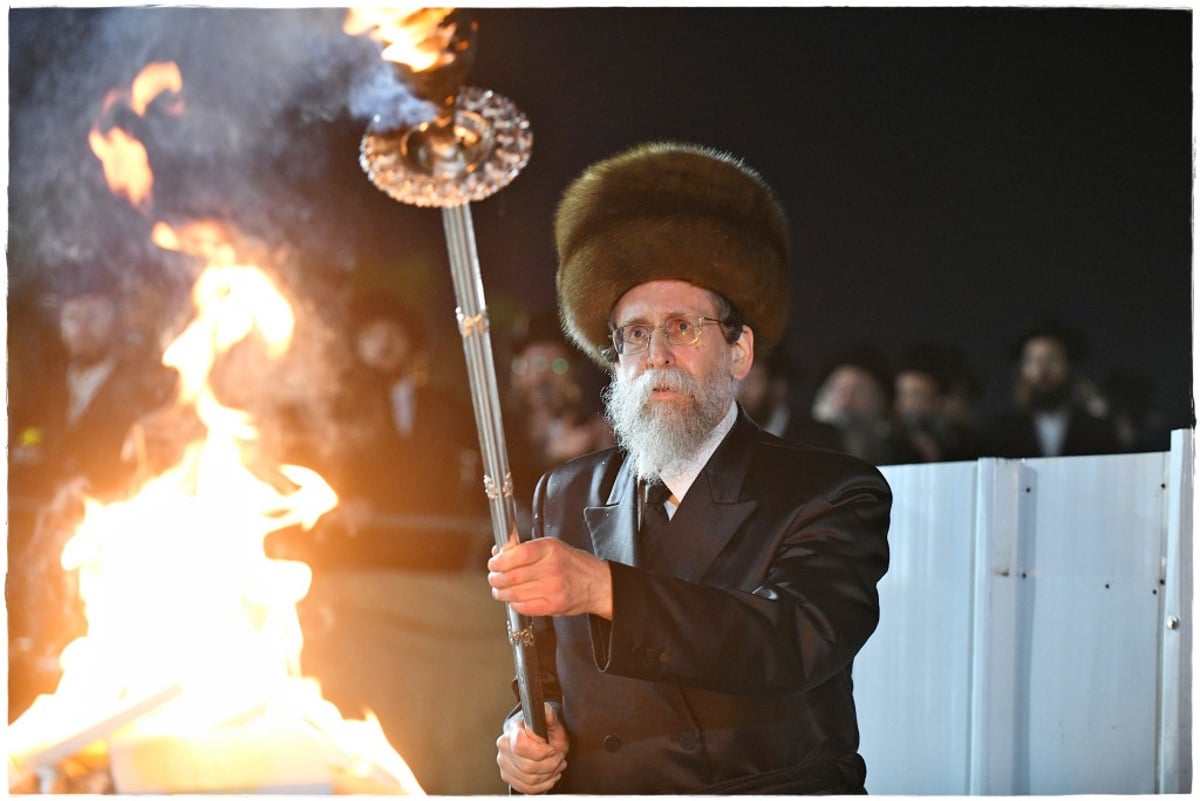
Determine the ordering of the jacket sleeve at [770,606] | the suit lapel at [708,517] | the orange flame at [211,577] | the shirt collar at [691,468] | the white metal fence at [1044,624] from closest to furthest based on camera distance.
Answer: the jacket sleeve at [770,606] → the suit lapel at [708,517] → the shirt collar at [691,468] → the white metal fence at [1044,624] → the orange flame at [211,577]

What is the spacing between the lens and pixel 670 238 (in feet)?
10.3

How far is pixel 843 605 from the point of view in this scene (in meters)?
2.63

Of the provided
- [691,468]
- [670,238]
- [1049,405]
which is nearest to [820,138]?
[670,238]

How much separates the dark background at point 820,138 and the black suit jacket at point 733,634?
90 cm

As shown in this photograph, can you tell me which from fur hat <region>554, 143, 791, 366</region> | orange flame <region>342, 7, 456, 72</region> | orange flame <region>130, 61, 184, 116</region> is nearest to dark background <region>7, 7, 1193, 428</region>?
orange flame <region>130, 61, 184, 116</region>

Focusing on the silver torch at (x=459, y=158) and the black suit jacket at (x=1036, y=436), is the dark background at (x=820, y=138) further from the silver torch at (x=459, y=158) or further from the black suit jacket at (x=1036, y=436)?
the silver torch at (x=459, y=158)

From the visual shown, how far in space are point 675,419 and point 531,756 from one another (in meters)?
0.83

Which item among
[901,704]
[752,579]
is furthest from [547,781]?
[901,704]

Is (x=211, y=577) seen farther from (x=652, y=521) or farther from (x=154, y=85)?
(x=652, y=521)

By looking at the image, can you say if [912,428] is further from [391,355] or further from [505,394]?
[391,355]

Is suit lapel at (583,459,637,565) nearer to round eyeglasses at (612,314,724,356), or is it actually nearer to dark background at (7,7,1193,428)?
round eyeglasses at (612,314,724,356)

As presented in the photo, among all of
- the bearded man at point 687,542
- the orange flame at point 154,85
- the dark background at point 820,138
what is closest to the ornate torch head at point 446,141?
the bearded man at point 687,542

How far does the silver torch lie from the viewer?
2250mm

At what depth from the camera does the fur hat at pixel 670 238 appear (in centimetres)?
314
